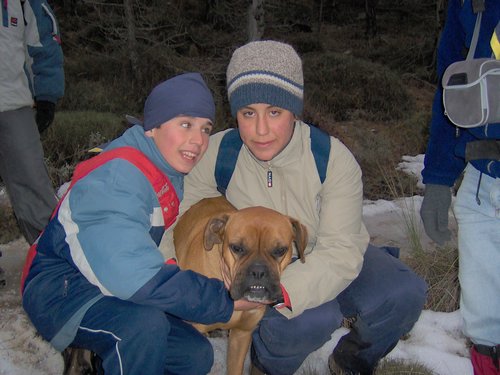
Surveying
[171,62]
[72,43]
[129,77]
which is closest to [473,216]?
[171,62]

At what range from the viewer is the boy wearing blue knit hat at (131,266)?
2.39 m

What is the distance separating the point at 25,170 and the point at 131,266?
2.24 m

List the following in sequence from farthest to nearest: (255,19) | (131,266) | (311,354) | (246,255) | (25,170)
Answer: (255,19), (25,170), (311,354), (246,255), (131,266)

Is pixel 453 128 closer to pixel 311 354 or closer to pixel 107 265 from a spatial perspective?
pixel 311 354

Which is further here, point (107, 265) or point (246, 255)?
point (246, 255)

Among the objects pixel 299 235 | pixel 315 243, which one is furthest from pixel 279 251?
pixel 315 243

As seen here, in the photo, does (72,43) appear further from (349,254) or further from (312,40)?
(349,254)

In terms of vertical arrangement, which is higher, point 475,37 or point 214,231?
point 475,37

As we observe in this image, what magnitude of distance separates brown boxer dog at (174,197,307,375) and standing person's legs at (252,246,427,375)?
0.16 meters

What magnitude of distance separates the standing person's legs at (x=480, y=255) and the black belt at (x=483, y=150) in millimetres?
115

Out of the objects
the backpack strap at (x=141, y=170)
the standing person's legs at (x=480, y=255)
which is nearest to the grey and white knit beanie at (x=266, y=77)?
the backpack strap at (x=141, y=170)

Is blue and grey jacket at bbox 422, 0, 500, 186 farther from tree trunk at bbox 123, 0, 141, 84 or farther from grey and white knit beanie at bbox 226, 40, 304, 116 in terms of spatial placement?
tree trunk at bbox 123, 0, 141, 84

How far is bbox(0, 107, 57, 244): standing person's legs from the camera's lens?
13.3 feet

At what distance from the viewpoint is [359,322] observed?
298 centimetres
